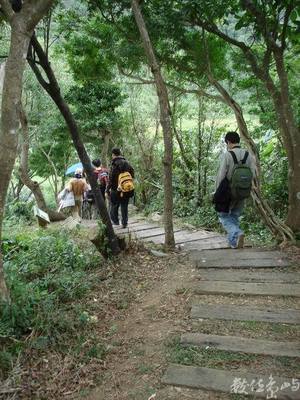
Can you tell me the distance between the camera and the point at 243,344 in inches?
144

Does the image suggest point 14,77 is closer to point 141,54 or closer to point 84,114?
point 141,54

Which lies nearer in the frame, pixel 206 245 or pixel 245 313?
pixel 245 313

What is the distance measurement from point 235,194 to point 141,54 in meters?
4.47

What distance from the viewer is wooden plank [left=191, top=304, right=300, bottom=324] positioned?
4.10 meters

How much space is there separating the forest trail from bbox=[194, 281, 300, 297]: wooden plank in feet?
0.04

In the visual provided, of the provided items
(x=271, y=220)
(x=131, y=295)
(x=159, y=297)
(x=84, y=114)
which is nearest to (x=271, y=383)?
(x=159, y=297)

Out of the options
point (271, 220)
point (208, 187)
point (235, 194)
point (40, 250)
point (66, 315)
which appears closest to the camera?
point (66, 315)

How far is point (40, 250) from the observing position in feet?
18.6

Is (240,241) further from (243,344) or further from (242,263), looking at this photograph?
(243,344)

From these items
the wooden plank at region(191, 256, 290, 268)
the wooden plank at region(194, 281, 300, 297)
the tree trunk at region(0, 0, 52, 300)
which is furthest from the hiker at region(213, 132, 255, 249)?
the tree trunk at region(0, 0, 52, 300)

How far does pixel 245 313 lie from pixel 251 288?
24.2 inches

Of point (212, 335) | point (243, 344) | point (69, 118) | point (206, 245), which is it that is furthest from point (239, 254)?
point (69, 118)

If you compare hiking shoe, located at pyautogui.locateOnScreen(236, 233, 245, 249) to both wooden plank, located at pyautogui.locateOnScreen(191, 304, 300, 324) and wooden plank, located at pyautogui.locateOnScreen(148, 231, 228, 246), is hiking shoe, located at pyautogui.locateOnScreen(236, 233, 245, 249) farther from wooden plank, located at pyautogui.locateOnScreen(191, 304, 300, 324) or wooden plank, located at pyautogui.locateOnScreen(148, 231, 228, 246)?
wooden plank, located at pyautogui.locateOnScreen(191, 304, 300, 324)

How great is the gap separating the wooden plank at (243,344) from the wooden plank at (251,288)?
1.00 metres
